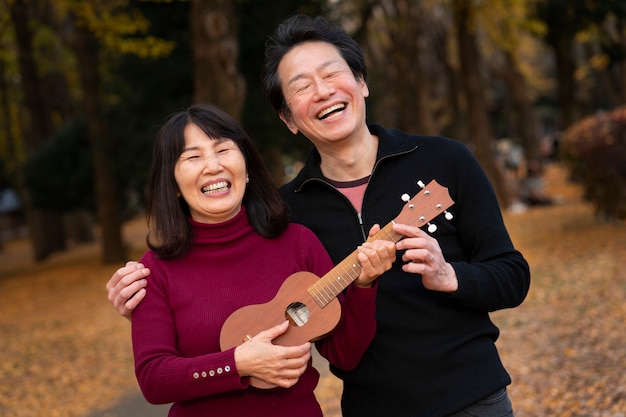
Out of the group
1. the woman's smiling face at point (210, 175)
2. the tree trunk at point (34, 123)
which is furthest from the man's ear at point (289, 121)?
the tree trunk at point (34, 123)

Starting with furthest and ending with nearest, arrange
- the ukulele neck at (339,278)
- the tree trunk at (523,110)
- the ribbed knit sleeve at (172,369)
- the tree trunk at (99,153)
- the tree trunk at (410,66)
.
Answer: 1. the tree trunk at (523,110)
2. the tree trunk at (410,66)
3. the tree trunk at (99,153)
4. the ukulele neck at (339,278)
5. the ribbed knit sleeve at (172,369)

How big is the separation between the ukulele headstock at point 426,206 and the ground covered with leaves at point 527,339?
11.7 feet

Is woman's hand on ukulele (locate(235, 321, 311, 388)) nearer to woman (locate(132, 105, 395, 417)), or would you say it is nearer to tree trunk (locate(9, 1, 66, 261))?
woman (locate(132, 105, 395, 417))

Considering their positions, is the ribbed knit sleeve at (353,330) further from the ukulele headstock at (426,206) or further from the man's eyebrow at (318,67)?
the man's eyebrow at (318,67)

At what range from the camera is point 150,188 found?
2891mm

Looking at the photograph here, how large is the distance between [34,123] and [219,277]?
19158 millimetres

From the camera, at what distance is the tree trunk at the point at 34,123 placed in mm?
18969

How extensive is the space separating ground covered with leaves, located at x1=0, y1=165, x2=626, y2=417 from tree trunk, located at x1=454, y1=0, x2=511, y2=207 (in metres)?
2.29

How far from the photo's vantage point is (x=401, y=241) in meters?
2.39

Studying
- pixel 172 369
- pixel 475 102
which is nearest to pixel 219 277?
pixel 172 369

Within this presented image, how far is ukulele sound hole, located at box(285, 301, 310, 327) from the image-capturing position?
8.63 ft

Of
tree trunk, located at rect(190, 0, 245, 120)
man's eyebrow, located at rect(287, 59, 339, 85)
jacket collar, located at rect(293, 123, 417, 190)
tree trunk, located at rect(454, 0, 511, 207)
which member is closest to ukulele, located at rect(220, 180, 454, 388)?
jacket collar, located at rect(293, 123, 417, 190)

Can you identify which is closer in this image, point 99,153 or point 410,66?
point 99,153

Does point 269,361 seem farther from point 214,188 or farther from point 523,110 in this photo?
point 523,110
